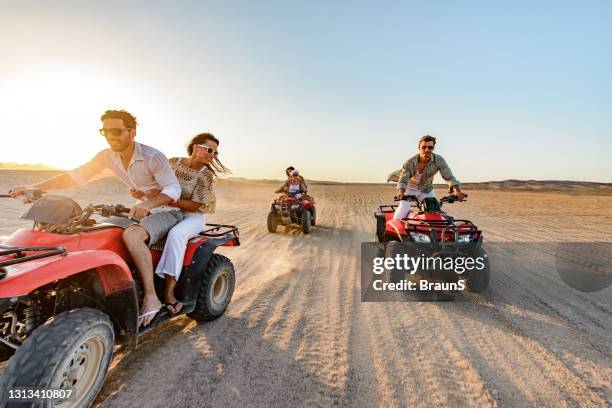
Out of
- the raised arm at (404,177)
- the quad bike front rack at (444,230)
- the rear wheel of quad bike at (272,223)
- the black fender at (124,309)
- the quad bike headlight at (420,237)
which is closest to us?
the black fender at (124,309)

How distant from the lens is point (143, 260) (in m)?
2.73

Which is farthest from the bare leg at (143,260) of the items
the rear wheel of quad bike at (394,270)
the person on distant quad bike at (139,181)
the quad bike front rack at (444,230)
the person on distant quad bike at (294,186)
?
the person on distant quad bike at (294,186)

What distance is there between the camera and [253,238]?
30.0 feet

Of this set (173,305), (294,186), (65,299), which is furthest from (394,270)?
(294,186)

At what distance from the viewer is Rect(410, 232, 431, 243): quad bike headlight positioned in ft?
14.9

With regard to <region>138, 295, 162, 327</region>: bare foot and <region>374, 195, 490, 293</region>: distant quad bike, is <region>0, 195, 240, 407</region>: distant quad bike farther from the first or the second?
<region>374, 195, 490, 293</region>: distant quad bike

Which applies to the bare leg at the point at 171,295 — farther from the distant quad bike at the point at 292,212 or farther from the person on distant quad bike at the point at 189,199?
the distant quad bike at the point at 292,212

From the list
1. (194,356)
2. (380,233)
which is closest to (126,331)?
(194,356)

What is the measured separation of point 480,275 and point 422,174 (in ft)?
6.51

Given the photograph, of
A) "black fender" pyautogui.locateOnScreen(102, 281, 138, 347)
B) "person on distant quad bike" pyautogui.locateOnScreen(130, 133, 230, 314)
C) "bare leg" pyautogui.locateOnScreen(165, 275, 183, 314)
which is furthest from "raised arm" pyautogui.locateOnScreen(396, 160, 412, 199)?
"black fender" pyautogui.locateOnScreen(102, 281, 138, 347)

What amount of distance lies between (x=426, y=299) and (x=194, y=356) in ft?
9.78

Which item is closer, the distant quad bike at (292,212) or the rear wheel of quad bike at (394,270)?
the rear wheel of quad bike at (394,270)

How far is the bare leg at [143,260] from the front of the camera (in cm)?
268

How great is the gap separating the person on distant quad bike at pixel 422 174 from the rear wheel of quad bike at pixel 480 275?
3.60 feet
